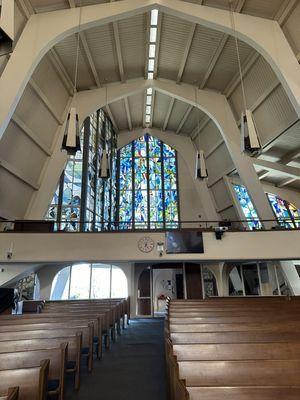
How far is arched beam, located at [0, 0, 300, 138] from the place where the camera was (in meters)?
5.47

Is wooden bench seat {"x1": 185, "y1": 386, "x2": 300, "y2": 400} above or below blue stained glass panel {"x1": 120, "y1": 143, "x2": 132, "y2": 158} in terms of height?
below

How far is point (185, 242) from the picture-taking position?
700 cm

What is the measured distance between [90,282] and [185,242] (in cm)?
422

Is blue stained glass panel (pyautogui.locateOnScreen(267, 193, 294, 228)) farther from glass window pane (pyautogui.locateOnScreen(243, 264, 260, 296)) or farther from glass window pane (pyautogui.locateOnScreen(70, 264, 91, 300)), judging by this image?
glass window pane (pyautogui.locateOnScreen(70, 264, 91, 300))

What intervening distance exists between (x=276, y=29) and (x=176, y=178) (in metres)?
8.16

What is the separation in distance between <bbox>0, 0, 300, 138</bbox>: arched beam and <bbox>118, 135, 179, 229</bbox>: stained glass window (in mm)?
7957

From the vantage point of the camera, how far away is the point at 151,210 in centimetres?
1303

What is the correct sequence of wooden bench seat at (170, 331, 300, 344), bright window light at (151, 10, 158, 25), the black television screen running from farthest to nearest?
1. bright window light at (151, 10, 158, 25)
2. the black television screen
3. wooden bench seat at (170, 331, 300, 344)

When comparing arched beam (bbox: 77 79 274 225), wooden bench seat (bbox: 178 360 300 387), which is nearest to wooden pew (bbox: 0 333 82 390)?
wooden bench seat (bbox: 178 360 300 387)

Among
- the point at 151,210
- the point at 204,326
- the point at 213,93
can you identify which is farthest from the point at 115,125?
the point at 204,326

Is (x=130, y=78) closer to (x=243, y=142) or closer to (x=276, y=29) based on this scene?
(x=276, y=29)

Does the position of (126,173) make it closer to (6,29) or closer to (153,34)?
(153,34)

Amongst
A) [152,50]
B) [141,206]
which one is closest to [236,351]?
[152,50]

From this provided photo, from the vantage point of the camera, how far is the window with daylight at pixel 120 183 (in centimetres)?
978
